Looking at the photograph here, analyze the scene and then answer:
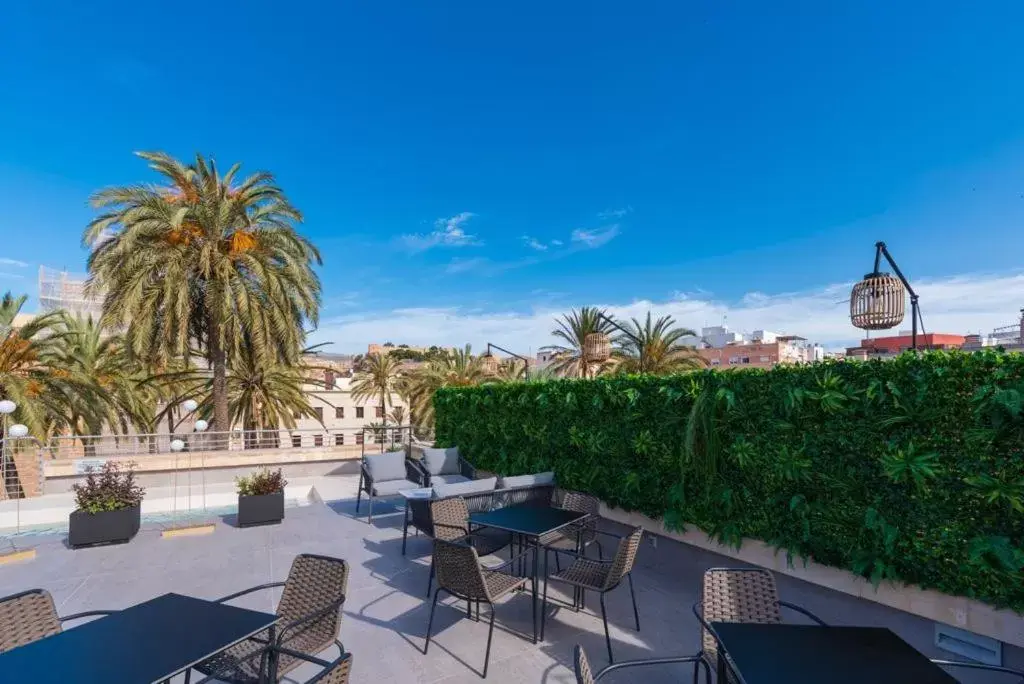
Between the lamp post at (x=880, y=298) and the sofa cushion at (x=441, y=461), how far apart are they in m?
7.28

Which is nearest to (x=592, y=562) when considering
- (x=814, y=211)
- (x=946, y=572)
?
(x=946, y=572)

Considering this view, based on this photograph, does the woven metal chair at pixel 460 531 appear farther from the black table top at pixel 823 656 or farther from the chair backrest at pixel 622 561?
the black table top at pixel 823 656

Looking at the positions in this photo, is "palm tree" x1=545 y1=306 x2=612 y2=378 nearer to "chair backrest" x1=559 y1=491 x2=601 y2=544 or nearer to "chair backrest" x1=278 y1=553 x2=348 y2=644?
"chair backrest" x1=559 y1=491 x2=601 y2=544

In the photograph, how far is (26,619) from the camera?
2783 millimetres

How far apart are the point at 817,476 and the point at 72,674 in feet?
15.9

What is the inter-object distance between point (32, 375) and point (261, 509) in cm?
955

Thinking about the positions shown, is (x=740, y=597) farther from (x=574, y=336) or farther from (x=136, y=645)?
(x=574, y=336)

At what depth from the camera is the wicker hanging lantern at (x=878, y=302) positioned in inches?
173

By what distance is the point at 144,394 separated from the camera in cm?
1956

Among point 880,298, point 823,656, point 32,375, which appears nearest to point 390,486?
point 823,656

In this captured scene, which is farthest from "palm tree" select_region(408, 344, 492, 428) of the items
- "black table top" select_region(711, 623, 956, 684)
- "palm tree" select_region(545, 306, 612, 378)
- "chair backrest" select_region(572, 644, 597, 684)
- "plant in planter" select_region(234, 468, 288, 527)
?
"chair backrest" select_region(572, 644, 597, 684)

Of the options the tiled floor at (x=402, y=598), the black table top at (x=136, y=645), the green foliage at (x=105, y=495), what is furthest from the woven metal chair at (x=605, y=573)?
the green foliage at (x=105, y=495)

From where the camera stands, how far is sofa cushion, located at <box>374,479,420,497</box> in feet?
27.5

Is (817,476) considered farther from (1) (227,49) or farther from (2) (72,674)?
(1) (227,49)
